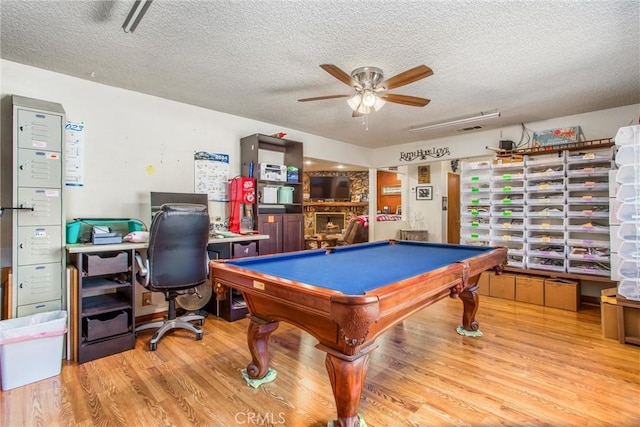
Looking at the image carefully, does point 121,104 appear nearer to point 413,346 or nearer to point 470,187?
point 413,346

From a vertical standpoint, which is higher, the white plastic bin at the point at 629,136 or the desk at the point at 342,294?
the white plastic bin at the point at 629,136

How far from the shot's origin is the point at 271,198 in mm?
4035

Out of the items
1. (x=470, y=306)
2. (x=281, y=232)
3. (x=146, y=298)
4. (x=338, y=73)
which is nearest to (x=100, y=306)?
(x=146, y=298)

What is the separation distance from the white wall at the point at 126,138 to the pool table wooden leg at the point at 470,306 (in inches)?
112

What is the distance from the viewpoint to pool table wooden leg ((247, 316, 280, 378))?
6.61 feet

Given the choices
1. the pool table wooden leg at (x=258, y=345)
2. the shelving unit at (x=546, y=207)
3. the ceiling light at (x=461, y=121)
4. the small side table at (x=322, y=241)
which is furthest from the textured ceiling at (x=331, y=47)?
the small side table at (x=322, y=241)

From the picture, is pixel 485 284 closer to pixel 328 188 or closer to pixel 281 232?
pixel 281 232

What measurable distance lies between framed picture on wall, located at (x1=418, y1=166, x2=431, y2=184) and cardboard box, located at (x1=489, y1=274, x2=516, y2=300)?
315 cm

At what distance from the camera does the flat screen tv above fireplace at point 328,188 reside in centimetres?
828

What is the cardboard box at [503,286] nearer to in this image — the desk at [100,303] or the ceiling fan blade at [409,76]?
the ceiling fan blade at [409,76]

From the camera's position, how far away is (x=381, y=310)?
1.33 m

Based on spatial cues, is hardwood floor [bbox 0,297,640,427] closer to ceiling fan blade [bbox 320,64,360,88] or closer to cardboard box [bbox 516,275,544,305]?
cardboard box [bbox 516,275,544,305]

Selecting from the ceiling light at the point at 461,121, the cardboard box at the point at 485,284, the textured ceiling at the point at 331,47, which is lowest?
the cardboard box at the point at 485,284

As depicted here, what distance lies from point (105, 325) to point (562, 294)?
185 inches
